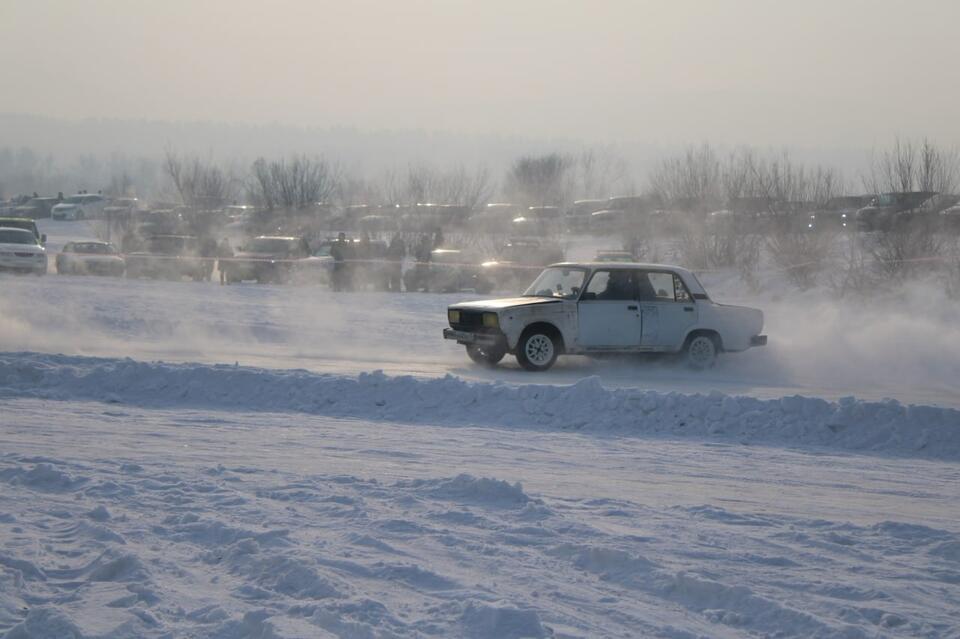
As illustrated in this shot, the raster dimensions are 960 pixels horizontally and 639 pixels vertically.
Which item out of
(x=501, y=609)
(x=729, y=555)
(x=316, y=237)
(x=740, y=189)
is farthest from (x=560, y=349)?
(x=316, y=237)

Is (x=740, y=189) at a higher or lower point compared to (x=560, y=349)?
higher

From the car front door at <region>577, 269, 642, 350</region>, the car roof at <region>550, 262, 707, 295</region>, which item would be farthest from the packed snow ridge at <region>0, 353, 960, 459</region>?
the car roof at <region>550, 262, 707, 295</region>

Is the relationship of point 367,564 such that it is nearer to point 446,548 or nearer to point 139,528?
point 446,548

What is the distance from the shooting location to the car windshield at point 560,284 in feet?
48.4

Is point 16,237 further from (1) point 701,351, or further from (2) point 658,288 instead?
(1) point 701,351

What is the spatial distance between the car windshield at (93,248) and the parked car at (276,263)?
4190 mm

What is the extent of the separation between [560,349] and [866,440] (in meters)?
5.48

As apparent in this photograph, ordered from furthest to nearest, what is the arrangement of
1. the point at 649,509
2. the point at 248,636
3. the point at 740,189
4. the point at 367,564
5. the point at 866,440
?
the point at 740,189 → the point at 866,440 → the point at 649,509 → the point at 367,564 → the point at 248,636

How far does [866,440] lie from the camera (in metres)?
9.70

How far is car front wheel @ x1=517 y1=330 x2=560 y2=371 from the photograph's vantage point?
1431cm

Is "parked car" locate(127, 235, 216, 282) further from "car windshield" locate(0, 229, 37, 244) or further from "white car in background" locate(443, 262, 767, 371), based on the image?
"white car in background" locate(443, 262, 767, 371)

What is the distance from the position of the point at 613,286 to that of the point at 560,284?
760mm

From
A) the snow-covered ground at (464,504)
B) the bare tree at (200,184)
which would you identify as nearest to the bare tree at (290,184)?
the bare tree at (200,184)

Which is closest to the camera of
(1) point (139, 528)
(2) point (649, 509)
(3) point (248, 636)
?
(3) point (248, 636)
